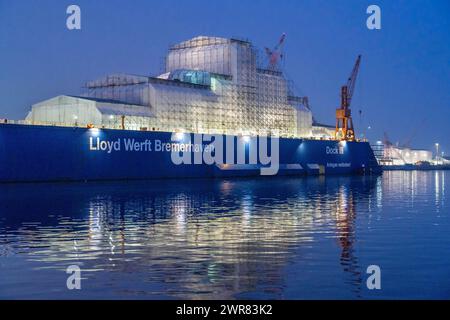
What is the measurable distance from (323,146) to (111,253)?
272ft

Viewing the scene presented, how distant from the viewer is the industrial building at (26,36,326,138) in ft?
236

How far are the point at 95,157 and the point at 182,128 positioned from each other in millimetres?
16533

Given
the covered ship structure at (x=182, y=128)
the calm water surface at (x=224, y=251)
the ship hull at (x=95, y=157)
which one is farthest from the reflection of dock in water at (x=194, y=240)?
the covered ship structure at (x=182, y=128)

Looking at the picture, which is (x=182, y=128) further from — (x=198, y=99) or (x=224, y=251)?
(x=224, y=251)

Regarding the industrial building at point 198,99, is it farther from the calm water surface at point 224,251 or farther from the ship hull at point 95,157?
the calm water surface at point 224,251

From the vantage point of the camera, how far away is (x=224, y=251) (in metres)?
18.5

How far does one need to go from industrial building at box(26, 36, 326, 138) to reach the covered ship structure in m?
0.13

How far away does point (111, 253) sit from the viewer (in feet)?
59.8

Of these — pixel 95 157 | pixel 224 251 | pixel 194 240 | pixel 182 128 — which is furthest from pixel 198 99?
Result: pixel 224 251

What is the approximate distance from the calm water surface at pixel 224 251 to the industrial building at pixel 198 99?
38908 mm

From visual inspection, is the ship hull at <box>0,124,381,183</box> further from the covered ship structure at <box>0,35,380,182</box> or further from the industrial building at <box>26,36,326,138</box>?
the industrial building at <box>26,36,326,138</box>

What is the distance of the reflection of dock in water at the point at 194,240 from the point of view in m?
14.7
